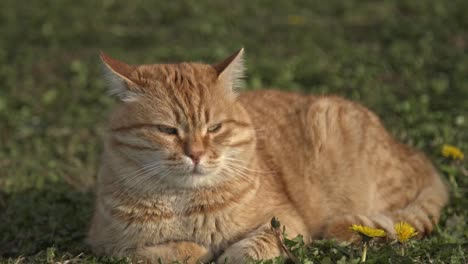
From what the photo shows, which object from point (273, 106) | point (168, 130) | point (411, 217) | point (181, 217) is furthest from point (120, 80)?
point (411, 217)

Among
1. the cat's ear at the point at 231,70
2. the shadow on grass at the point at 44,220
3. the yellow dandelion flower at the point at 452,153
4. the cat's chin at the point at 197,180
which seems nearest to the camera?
the cat's chin at the point at 197,180

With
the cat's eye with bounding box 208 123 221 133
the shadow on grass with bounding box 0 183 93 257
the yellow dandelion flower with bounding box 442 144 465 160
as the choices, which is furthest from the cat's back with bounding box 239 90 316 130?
the shadow on grass with bounding box 0 183 93 257

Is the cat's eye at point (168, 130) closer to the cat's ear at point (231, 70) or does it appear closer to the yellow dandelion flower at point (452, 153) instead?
the cat's ear at point (231, 70)

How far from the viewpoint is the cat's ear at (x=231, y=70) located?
414 centimetres

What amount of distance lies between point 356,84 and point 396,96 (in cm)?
45

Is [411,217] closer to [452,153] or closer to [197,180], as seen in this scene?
[452,153]

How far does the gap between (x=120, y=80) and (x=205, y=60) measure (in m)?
3.91

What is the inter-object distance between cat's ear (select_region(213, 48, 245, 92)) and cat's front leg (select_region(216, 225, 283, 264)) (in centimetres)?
95

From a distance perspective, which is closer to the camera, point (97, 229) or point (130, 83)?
point (130, 83)

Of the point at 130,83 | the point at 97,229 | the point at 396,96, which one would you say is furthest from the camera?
the point at 396,96

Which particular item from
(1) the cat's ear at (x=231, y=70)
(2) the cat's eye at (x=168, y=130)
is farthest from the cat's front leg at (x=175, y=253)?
(1) the cat's ear at (x=231, y=70)

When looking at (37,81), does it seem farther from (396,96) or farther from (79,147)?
(396,96)

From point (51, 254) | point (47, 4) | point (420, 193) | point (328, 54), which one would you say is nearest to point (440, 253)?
point (420, 193)

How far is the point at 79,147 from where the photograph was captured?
6.55m
